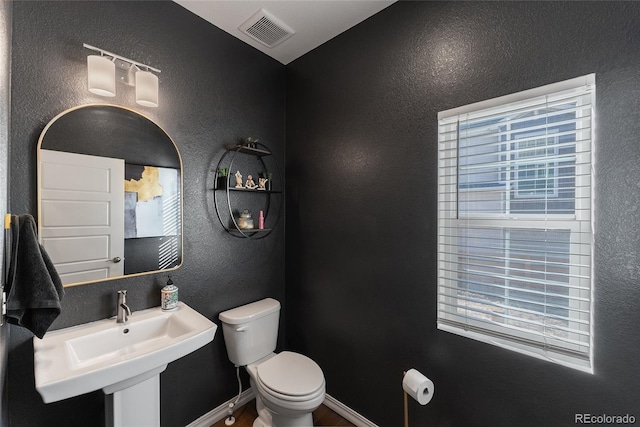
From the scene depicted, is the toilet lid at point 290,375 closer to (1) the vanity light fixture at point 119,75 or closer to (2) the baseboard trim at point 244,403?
(2) the baseboard trim at point 244,403

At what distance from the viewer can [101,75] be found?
1278 mm

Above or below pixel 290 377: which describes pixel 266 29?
above

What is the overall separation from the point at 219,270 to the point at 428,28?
1934 millimetres

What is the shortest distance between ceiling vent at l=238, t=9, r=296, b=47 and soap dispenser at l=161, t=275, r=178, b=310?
5.68ft

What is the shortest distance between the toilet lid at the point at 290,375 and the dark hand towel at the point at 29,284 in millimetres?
1074

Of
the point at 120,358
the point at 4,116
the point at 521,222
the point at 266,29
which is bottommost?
the point at 120,358

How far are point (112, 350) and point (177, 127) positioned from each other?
4.09 feet

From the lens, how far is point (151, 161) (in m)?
1.54

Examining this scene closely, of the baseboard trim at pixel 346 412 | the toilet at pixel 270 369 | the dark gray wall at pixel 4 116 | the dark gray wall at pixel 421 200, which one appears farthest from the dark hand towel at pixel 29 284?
the baseboard trim at pixel 346 412

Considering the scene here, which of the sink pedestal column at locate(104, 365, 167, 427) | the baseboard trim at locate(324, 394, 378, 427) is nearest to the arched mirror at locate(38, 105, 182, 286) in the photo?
the sink pedestal column at locate(104, 365, 167, 427)

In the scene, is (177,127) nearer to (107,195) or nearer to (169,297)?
(107,195)

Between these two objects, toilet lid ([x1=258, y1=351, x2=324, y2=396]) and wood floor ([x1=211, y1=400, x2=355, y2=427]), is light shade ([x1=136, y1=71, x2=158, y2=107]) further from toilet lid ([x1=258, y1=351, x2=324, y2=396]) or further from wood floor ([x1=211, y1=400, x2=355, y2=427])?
wood floor ([x1=211, y1=400, x2=355, y2=427])

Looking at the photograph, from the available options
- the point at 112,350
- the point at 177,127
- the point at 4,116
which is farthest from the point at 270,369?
the point at 4,116

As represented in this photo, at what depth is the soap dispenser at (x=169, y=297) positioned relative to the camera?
1518 mm
